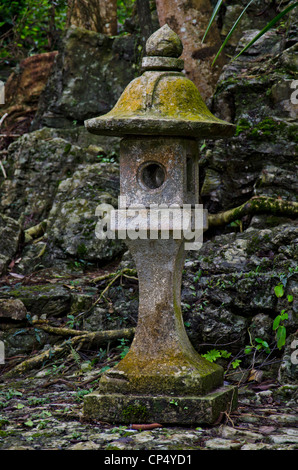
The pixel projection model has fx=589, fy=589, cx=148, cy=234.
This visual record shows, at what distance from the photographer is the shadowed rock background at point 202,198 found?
19.1ft

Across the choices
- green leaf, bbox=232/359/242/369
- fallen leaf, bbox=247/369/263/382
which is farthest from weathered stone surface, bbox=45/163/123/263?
fallen leaf, bbox=247/369/263/382

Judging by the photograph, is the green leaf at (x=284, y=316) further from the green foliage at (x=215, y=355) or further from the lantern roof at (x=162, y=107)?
the lantern roof at (x=162, y=107)

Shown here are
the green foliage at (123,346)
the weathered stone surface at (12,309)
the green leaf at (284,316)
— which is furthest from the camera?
the weathered stone surface at (12,309)

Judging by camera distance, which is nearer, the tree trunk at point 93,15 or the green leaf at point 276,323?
the green leaf at point 276,323

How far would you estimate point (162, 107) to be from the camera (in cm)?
448

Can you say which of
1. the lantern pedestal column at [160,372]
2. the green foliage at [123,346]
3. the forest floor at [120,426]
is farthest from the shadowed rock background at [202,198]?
the lantern pedestal column at [160,372]

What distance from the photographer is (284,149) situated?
262 inches

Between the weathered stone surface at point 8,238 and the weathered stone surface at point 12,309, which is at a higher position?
the weathered stone surface at point 8,238

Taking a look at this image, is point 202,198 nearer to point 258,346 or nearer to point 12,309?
point 258,346

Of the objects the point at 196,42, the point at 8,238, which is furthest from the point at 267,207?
the point at 8,238

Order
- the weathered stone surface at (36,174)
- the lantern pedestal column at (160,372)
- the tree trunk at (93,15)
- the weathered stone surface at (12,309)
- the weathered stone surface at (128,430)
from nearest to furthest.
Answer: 1. the weathered stone surface at (128,430)
2. the lantern pedestal column at (160,372)
3. the weathered stone surface at (12,309)
4. the weathered stone surface at (36,174)
5. the tree trunk at (93,15)

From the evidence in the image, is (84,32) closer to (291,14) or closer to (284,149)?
(291,14)

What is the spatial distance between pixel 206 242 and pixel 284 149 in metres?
1.38
